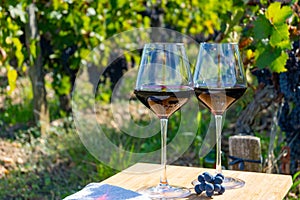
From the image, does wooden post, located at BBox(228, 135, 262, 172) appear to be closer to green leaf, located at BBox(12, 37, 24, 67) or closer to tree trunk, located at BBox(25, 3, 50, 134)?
green leaf, located at BBox(12, 37, 24, 67)

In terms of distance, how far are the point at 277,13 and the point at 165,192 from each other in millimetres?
1392

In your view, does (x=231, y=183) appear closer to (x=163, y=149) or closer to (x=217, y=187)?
(x=217, y=187)

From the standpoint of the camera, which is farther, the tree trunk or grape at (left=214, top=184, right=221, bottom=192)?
the tree trunk

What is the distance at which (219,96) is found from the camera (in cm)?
192

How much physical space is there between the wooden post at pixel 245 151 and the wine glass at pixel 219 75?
1.15 metres

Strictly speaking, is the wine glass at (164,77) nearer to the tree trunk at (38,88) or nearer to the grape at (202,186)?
the grape at (202,186)

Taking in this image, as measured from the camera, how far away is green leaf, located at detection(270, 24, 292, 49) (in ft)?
9.62

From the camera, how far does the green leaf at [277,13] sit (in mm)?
2877

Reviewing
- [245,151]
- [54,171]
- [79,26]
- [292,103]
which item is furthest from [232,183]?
[79,26]

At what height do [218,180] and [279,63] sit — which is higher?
[279,63]

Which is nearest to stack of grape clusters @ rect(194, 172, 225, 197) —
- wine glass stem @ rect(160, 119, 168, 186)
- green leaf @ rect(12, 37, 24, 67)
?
wine glass stem @ rect(160, 119, 168, 186)

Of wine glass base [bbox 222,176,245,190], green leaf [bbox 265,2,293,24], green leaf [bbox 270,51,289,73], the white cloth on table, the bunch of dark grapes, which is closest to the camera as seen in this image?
the white cloth on table

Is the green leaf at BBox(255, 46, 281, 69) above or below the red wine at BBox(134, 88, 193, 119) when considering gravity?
above

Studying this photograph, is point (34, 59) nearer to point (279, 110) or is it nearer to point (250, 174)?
point (279, 110)
